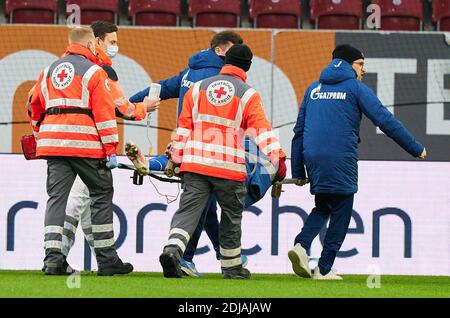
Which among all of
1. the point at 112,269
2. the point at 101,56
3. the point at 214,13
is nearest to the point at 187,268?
the point at 112,269

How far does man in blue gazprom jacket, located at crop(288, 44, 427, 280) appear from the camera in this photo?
337 inches

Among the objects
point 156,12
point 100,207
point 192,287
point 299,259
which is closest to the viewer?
point 192,287

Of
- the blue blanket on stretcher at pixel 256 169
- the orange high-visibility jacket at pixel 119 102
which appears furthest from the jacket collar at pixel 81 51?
the blue blanket on stretcher at pixel 256 169

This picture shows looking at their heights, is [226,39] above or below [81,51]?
above

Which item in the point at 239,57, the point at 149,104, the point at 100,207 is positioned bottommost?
the point at 100,207

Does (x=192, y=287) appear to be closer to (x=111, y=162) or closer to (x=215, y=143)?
(x=215, y=143)

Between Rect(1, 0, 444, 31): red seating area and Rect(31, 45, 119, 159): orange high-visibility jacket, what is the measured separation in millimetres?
5797

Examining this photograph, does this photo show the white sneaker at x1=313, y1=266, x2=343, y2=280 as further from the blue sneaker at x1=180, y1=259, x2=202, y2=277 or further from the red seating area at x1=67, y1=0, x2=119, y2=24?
the red seating area at x1=67, y1=0, x2=119, y2=24

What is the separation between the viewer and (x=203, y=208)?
8.25 m

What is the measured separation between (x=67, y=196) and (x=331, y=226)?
6.47 ft

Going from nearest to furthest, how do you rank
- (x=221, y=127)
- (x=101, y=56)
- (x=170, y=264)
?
(x=170, y=264) < (x=221, y=127) < (x=101, y=56)

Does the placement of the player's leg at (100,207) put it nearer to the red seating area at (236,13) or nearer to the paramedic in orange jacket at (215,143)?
the paramedic in orange jacket at (215,143)

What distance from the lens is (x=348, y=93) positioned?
28.3 feet

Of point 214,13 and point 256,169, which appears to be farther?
point 214,13
